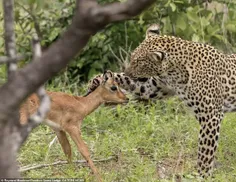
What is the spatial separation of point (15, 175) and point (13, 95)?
1.29ft

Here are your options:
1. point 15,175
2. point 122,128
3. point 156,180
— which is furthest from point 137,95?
point 15,175

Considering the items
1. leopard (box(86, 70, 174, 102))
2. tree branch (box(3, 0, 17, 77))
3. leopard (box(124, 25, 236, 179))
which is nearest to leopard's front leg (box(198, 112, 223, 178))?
leopard (box(124, 25, 236, 179))

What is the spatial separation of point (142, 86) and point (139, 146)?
0.63 meters

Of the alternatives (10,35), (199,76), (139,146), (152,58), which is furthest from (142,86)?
(10,35)

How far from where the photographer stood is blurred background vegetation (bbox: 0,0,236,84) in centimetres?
957

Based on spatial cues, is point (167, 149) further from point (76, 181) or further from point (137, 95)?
point (76, 181)

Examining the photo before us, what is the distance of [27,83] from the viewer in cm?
337

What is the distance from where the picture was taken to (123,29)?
9891 millimetres

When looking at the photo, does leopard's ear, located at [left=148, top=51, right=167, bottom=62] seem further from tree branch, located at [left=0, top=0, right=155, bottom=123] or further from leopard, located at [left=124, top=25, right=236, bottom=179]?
tree branch, located at [left=0, top=0, right=155, bottom=123]

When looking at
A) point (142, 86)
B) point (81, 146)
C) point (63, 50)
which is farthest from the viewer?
point (142, 86)

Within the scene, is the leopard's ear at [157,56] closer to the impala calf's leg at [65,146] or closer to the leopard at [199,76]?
the leopard at [199,76]

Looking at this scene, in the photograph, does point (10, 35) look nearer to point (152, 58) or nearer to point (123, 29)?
point (152, 58)

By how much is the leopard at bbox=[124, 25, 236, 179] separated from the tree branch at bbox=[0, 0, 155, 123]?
154 inches

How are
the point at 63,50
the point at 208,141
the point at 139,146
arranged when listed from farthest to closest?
the point at 139,146 → the point at 208,141 → the point at 63,50
